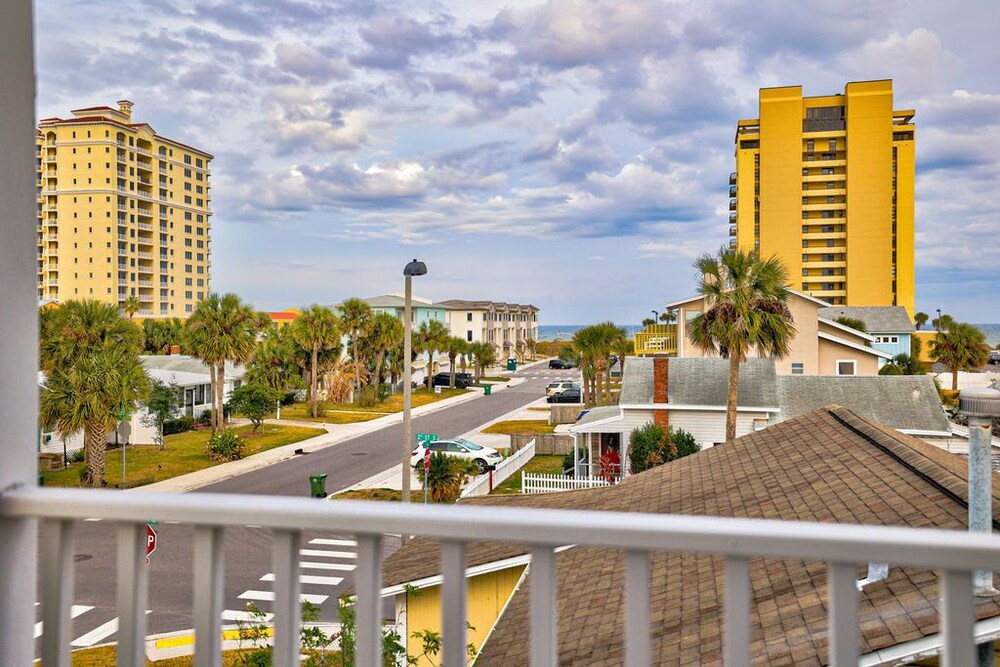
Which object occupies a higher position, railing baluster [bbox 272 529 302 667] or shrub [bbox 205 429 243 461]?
railing baluster [bbox 272 529 302 667]

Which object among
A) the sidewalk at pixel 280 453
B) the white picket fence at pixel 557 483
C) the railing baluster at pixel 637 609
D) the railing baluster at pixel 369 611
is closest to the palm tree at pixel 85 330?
the sidewalk at pixel 280 453

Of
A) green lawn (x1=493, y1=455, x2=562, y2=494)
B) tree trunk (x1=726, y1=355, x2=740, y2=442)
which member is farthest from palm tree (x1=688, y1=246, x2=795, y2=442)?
green lawn (x1=493, y1=455, x2=562, y2=494)

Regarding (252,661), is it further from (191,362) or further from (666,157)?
(191,362)

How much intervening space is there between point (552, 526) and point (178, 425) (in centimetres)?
3616

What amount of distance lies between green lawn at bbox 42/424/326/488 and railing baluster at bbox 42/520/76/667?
72.9 feet

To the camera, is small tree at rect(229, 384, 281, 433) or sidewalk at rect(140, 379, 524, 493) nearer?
sidewalk at rect(140, 379, 524, 493)

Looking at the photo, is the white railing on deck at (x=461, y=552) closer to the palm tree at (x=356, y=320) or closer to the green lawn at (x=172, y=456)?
the green lawn at (x=172, y=456)

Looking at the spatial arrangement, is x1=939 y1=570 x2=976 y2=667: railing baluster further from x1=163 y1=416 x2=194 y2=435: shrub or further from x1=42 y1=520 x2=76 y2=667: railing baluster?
x1=163 y1=416 x2=194 y2=435: shrub

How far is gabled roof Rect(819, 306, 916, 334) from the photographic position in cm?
6056

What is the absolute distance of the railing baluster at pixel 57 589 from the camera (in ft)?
6.28

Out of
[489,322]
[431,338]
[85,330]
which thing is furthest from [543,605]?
[489,322]

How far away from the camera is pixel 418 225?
56.9m

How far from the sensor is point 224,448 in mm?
27734

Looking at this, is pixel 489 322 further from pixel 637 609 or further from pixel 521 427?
pixel 637 609
